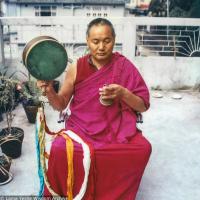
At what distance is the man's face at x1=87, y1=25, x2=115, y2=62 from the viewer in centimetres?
256

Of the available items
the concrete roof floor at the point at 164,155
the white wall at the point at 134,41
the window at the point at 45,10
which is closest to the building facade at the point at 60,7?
the window at the point at 45,10

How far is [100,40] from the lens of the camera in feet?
8.45

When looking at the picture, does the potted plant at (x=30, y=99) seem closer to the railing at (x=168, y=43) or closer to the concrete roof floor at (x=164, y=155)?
the concrete roof floor at (x=164, y=155)

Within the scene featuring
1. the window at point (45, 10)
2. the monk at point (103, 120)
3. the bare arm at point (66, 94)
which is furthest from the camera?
the window at point (45, 10)

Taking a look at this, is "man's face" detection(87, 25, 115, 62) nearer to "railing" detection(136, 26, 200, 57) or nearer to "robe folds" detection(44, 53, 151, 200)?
"robe folds" detection(44, 53, 151, 200)

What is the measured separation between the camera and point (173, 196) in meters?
3.03

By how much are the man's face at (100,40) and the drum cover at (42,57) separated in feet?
0.86

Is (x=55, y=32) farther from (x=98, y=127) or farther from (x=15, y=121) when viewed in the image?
(x=98, y=127)

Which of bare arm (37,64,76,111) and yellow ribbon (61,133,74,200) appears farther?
bare arm (37,64,76,111)

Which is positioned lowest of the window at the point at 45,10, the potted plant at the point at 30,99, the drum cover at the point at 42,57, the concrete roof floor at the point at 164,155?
the concrete roof floor at the point at 164,155

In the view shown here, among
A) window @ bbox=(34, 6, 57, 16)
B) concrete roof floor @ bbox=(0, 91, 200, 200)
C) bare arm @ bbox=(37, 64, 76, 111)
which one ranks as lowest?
concrete roof floor @ bbox=(0, 91, 200, 200)

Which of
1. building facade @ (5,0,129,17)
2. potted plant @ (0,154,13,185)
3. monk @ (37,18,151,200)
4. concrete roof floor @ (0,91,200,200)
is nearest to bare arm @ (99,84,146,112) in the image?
monk @ (37,18,151,200)

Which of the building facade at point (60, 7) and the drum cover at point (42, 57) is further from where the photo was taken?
the building facade at point (60, 7)

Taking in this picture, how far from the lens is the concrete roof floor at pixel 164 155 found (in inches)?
122
